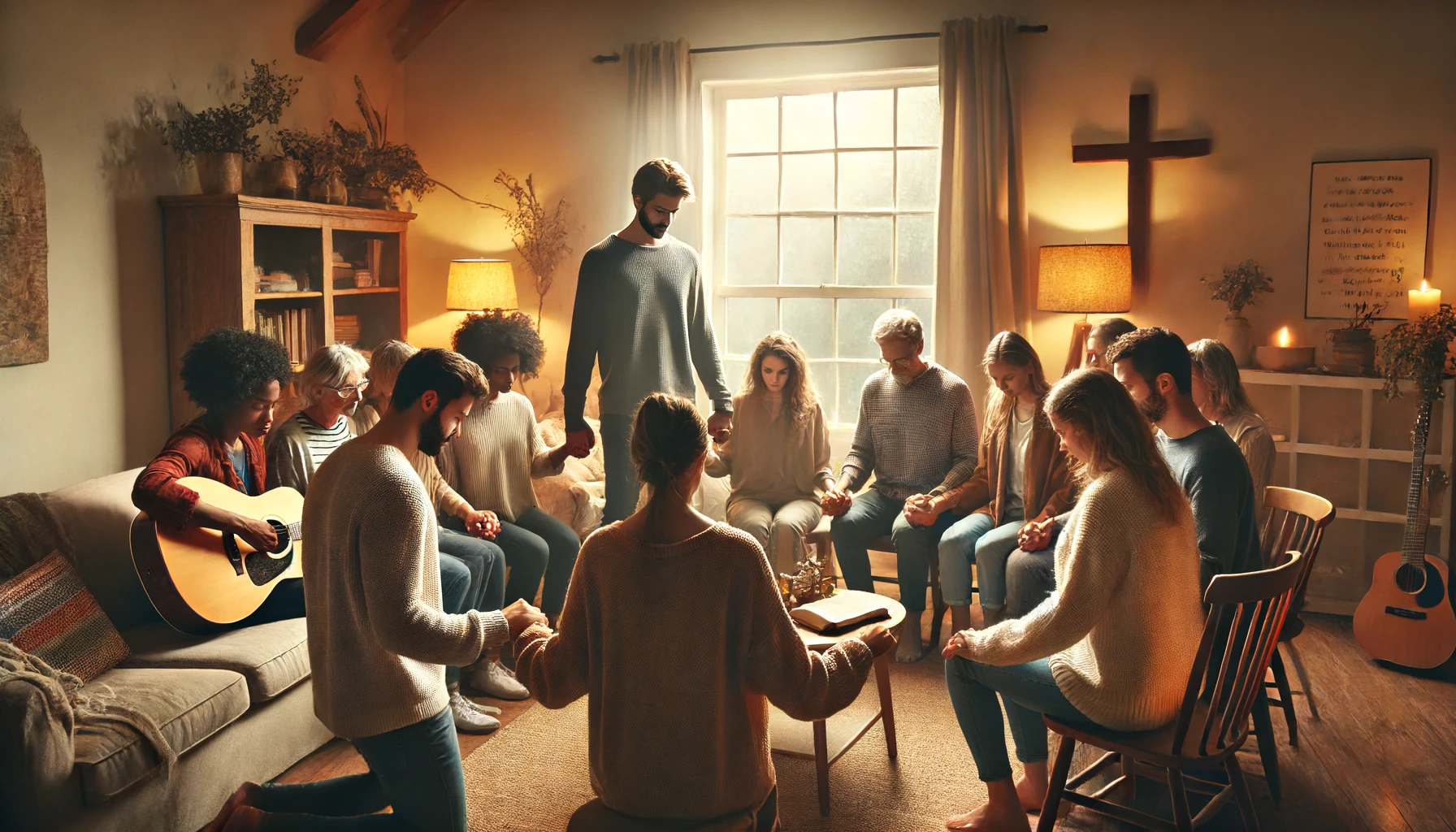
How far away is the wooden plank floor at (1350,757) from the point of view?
2699 millimetres

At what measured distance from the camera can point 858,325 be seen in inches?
208

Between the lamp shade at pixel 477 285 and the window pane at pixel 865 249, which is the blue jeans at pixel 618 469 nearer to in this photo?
the lamp shade at pixel 477 285

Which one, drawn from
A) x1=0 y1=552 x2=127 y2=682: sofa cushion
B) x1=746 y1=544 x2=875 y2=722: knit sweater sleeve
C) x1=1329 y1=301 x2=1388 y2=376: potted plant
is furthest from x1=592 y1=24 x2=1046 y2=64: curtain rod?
x1=746 y1=544 x2=875 y2=722: knit sweater sleeve

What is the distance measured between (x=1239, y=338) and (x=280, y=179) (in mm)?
3962

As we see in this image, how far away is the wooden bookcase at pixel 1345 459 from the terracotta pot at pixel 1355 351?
0.08 metres

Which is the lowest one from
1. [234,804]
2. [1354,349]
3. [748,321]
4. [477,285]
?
[234,804]

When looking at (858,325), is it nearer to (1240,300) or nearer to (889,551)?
(889,551)

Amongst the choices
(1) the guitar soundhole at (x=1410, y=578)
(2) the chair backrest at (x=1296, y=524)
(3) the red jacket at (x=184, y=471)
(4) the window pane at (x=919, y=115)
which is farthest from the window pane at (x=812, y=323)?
(3) the red jacket at (x=184, y=471)

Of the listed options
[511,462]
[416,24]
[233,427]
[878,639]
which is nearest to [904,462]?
[511,462]

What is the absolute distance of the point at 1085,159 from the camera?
468 cm

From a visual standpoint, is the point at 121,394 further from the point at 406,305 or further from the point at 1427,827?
the point at 1427,827

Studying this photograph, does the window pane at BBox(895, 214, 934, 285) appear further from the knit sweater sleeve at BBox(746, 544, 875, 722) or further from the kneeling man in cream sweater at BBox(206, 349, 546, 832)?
the knit sweater sleeve at BBox(746, 544, 875, 722)

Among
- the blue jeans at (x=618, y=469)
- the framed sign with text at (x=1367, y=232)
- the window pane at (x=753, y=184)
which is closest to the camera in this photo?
the blue jeans at (x=618, y=469)

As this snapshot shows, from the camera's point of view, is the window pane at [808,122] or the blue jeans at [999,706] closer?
the blue jeans at [999,706]
